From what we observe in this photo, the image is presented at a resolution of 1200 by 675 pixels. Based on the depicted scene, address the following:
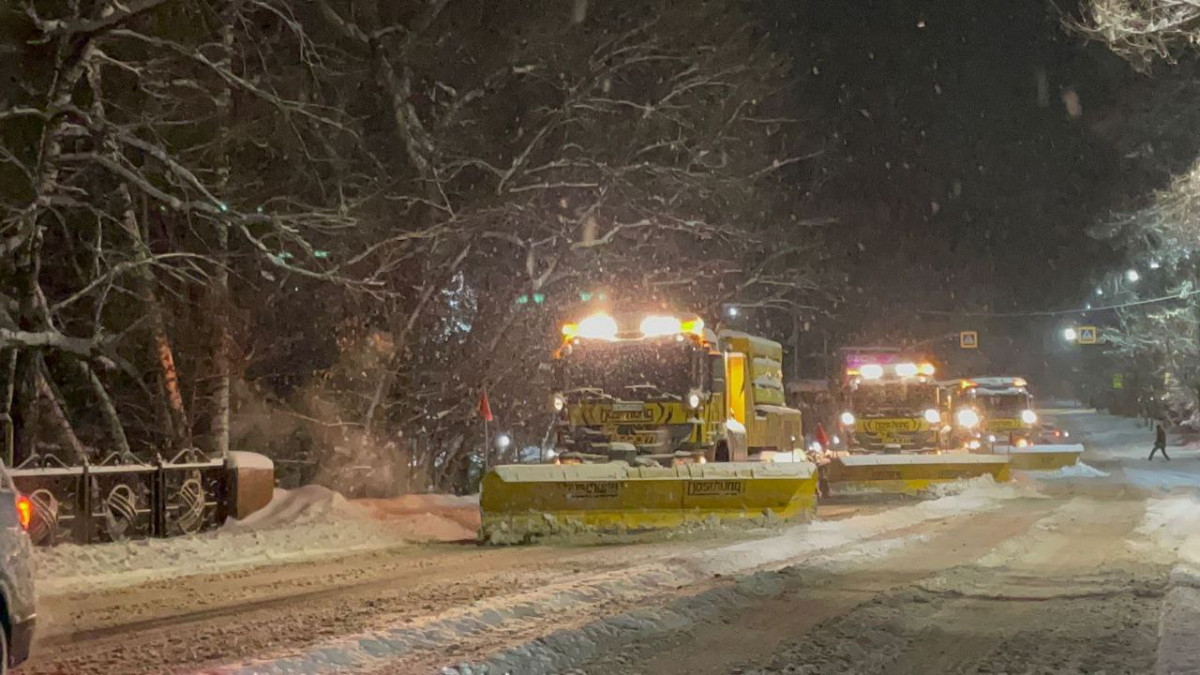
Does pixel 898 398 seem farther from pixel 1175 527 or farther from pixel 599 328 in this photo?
pixel 599 328

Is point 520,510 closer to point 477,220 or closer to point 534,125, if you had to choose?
point 477,220

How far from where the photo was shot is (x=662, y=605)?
987cm

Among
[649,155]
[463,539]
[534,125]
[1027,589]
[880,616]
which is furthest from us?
[649,155]

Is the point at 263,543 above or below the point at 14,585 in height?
below

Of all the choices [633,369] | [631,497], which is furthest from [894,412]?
[631,497]

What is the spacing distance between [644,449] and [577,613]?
362 inches

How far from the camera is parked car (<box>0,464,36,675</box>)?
675cm

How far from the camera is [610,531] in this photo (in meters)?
17.0

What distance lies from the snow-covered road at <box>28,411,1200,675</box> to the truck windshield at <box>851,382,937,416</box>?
43.7 feet

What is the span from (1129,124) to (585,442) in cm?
2309

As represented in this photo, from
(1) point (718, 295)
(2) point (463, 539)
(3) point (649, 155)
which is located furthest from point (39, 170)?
(1) point (718, 295)

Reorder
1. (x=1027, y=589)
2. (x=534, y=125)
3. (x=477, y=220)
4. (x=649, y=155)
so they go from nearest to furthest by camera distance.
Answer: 1. (x=1027, y=589)
2. (x=477, y=220)
3. (x=534, y=125)
4. (x=649, y=155)

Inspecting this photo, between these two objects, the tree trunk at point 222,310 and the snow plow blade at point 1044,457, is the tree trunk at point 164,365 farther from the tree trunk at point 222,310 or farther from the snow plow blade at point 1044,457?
the snow plow blade at point 1044,457

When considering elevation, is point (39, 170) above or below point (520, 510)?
above
